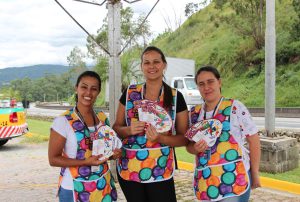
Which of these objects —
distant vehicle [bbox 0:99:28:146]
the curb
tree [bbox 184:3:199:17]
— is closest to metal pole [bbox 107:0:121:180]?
the curb

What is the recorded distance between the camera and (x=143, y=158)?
267 centimetres

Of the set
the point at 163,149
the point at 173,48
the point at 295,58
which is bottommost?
the point at 163,149

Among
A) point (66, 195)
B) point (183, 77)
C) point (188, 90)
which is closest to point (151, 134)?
point (66, 195)

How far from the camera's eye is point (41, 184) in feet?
20.0

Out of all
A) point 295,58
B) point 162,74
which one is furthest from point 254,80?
point 162,74

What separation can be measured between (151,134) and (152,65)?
20.7 inches

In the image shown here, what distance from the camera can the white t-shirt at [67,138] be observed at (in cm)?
257

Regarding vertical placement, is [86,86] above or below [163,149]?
above

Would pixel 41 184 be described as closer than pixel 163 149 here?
No

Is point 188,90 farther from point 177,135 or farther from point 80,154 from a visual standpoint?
point 80,154

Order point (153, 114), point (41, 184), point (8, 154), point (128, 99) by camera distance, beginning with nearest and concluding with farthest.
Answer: point (153, 114), point (128, 99), point (41, 184), point (8, 154)

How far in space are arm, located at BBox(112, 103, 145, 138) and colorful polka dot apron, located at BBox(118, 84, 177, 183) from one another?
0.05 metres

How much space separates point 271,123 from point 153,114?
4.28 meters

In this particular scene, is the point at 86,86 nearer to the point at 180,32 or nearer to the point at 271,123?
the point at 271,123
